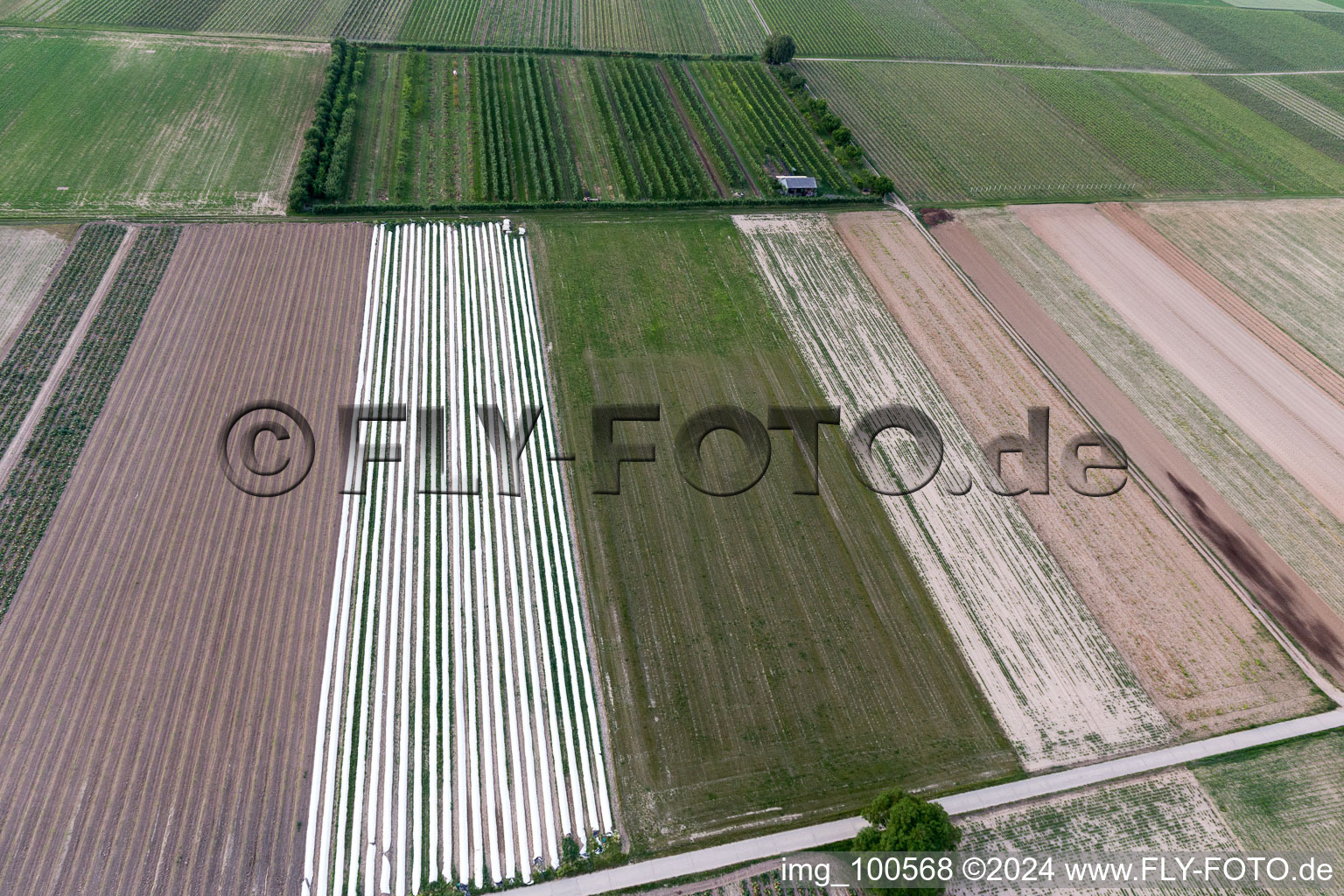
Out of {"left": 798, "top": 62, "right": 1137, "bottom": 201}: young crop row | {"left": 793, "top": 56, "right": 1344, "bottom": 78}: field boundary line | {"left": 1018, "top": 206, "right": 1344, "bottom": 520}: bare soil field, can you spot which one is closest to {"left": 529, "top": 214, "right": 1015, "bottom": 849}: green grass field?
{"left": 1018, "top": 206, "right": 1344, "bottom": 520}: bare soil field

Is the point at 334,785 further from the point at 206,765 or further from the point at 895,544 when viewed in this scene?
the point at 895,544

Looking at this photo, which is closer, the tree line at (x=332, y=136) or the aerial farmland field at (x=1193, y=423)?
the aerial farmland field at (x=1193, y=423)

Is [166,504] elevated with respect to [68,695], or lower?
elevated

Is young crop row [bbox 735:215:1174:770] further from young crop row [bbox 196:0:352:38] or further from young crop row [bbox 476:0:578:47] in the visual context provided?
young crop row [bbox 196:0:352:38]

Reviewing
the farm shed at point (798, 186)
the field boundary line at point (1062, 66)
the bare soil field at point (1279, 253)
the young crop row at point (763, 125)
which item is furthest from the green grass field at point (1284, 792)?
the field boundary line at point (1062, 66)

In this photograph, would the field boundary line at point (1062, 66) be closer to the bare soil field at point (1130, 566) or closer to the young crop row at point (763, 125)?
the young crop row at point (763, 125)

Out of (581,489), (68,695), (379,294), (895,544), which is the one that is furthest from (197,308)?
(895,544)

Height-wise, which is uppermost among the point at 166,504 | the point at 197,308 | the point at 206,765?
the point at 197,308
